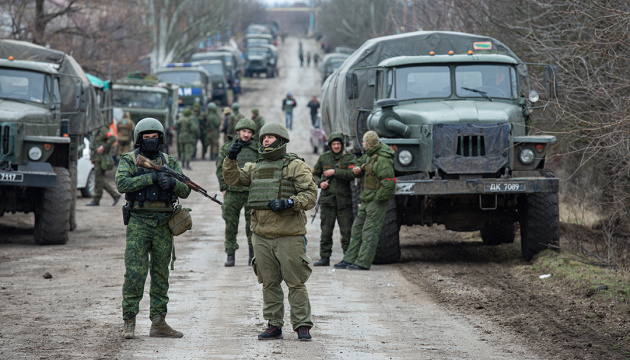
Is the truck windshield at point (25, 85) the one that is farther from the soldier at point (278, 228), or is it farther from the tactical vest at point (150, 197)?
the soldier at point (278, 228)

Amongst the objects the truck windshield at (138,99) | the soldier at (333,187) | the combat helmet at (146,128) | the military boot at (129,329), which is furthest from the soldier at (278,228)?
the truck windshield at (138,99)

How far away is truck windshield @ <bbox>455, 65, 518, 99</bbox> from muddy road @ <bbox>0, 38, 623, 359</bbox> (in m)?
2.28

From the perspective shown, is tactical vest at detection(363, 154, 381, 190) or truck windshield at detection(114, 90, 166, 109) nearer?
tactical vest at detection(363, 154, 381, 190)

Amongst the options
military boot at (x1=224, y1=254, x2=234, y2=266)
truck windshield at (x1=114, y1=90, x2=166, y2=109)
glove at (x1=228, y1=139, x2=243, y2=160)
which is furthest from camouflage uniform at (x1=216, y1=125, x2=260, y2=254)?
truck windshield at (x1=114, y1=90, x2=166, y2=109)

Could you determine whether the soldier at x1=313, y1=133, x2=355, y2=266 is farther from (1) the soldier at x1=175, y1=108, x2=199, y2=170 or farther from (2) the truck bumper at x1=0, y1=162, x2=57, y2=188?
(1) the soldier at x1=175, y1=108, x2=199, y2=170

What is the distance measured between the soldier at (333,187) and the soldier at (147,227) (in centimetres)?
442

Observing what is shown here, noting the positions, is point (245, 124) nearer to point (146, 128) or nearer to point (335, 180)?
point (335, 180)

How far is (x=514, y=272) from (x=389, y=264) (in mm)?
1707

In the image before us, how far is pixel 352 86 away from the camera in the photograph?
39.2 ft

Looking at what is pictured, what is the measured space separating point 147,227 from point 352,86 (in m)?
5.60

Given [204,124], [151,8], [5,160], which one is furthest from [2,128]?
[151,8]

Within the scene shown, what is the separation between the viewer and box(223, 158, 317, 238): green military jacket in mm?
6875

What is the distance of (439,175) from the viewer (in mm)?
10758

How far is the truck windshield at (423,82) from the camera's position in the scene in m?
11.6
